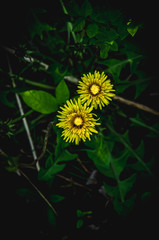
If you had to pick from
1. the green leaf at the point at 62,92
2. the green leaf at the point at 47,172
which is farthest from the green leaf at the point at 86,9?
the green leaf at the point at 47,172

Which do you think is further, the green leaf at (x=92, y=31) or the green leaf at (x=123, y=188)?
the green leaf at (x=123, y=188)

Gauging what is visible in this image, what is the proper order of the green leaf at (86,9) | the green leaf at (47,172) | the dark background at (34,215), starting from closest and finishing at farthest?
the green leaf at (86,9) < the green leaf at (47,172) < the dark background at (34,215)

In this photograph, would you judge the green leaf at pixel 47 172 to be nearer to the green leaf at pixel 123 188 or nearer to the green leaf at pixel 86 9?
the green leaf at pixel 123 188

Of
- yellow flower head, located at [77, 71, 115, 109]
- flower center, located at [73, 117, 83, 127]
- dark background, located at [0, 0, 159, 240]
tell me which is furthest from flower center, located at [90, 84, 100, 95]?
dark background, located at [0, 0, 159, 240]

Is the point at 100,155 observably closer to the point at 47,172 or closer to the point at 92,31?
the point at 47,172

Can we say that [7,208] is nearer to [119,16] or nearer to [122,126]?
[122,126]

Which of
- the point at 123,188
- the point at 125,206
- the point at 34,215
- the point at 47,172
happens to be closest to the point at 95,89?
the point at 47,172

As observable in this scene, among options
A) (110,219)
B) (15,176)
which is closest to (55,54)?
(15,176)

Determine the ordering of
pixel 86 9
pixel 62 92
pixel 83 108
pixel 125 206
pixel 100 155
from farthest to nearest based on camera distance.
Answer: pixel 125 206
pixel 100 155
pixel 62 92
pixel 83 108
pixel 86 9
